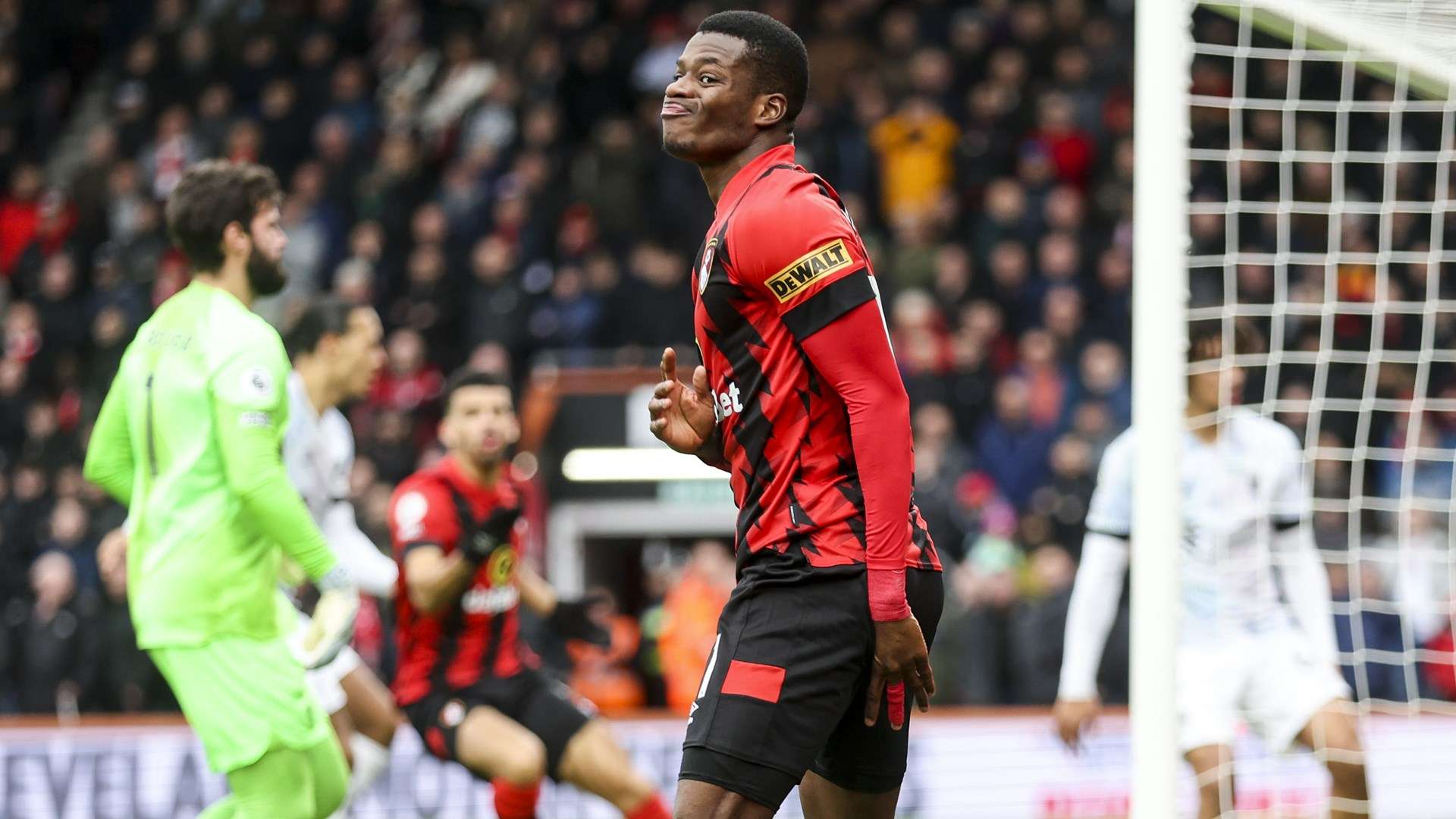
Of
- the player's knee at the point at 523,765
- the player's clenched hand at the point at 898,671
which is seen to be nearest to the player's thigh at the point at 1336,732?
the player's knee at the point at 523,765

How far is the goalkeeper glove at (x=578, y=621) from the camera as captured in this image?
7.01 m

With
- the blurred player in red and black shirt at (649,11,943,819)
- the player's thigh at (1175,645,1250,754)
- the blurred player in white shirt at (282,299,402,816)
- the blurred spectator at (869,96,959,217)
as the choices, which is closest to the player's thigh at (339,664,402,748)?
the blurred player in white shirt at (282,299,402,816)

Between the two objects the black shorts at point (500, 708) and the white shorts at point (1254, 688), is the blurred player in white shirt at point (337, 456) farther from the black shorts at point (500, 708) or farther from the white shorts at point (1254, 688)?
the white shorts at point (1254, 688)

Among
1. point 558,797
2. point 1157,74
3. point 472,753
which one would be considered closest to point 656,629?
point 558,797

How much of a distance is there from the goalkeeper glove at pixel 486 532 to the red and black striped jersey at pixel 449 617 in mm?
42

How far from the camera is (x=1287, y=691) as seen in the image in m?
6.44

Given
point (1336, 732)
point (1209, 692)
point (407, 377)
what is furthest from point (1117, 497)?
point (407, 377)

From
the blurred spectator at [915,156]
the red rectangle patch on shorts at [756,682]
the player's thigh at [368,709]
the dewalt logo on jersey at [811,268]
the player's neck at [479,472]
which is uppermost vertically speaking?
the blurred spectator at [915,156]

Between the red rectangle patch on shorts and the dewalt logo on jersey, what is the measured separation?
0.76m

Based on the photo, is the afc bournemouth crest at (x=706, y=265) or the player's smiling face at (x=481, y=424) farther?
the player's smiling face at (x=481, y=424)

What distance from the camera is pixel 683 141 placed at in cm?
390

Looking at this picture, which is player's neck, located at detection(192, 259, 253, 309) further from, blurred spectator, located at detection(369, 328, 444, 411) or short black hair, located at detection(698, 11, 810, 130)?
blurred spectator, located at detection(369, 328, 444, 411)

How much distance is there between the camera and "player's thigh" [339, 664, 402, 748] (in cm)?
736

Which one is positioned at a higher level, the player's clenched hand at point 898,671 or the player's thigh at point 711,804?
the player's clenched hand at point 898,671
